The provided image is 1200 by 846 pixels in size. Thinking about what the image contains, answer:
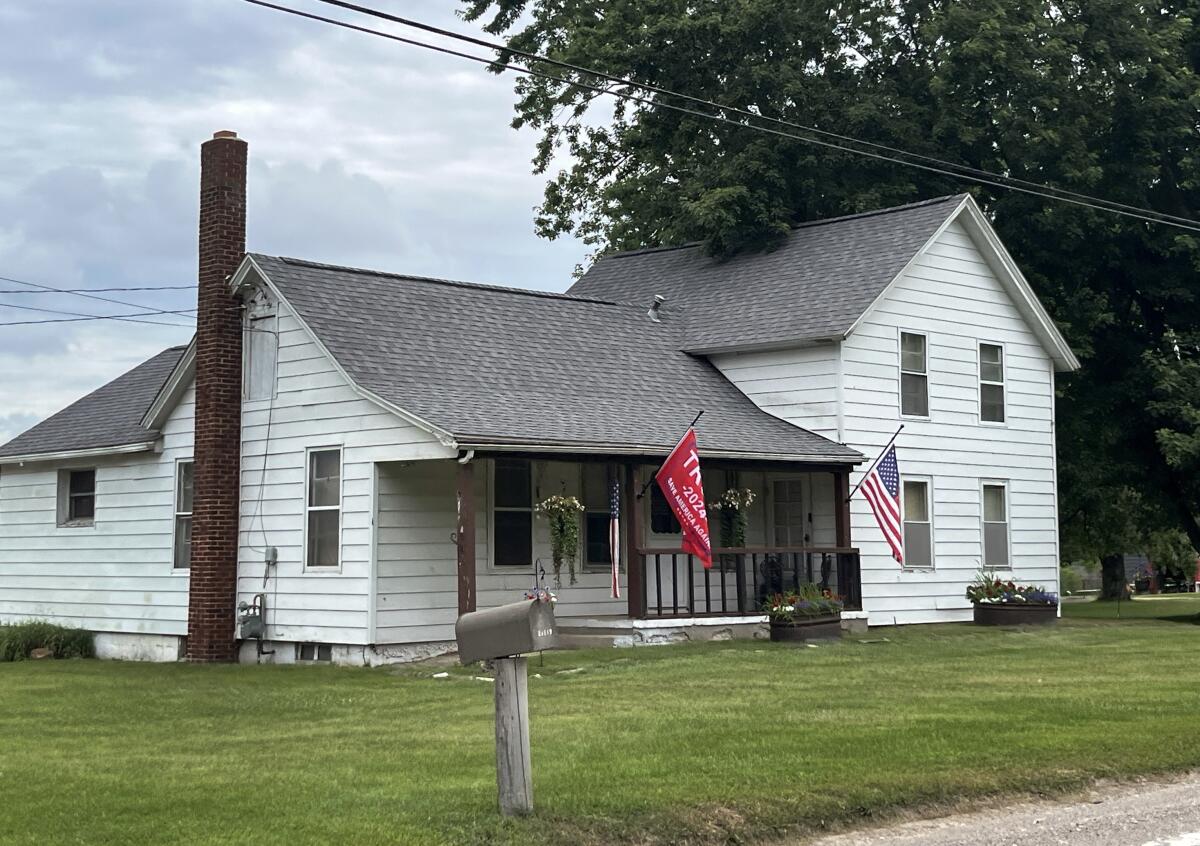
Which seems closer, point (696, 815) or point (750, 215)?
point (696, 815)

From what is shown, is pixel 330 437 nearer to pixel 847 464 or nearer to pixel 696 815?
pixel 847 464

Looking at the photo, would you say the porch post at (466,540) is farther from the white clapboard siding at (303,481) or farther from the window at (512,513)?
the window at (512,513)

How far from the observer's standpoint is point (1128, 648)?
62.7 feet

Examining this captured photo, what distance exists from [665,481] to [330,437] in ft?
14.5

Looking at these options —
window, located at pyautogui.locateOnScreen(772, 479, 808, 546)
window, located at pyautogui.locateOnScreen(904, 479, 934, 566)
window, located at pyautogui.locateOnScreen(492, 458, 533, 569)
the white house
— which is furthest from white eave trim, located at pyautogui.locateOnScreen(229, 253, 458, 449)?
window, located at pyautogui.locateOnScreen(904, 479, 934, 566)

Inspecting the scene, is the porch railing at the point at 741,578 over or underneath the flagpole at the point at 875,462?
underneath

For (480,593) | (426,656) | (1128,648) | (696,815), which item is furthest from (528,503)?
(696,815)

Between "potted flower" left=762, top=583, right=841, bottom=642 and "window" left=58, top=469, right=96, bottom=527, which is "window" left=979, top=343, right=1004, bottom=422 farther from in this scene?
"window" left=58, top=469, right=96, bottom=527

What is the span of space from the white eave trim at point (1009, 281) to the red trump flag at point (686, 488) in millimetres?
6125

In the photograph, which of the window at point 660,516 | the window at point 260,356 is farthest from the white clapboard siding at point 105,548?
the window at point 660,516

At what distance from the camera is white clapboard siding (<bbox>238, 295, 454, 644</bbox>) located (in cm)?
1897

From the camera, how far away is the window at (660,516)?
2233 centimetres

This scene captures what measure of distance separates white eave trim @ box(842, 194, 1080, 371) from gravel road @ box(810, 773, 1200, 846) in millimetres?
14822

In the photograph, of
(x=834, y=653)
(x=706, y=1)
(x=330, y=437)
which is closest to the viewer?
(x=834, y=653)
